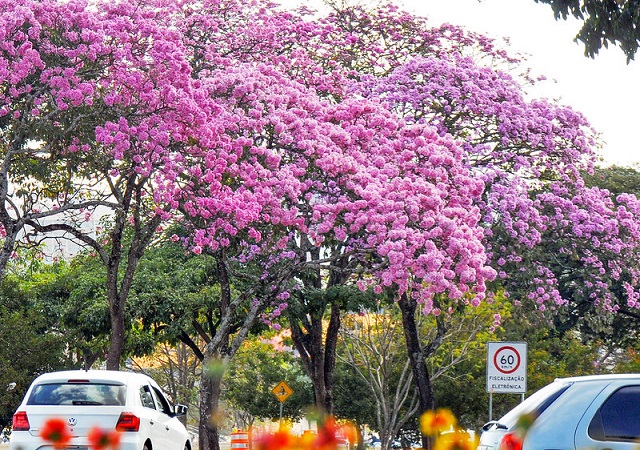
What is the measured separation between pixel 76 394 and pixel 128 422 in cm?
68

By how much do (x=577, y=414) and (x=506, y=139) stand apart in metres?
19.9

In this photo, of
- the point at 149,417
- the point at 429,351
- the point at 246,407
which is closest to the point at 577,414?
the point at 149,417

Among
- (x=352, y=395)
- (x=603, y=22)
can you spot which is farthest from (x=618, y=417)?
(x=352, y=395)

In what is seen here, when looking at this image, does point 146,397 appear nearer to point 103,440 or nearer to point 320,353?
point 103,440

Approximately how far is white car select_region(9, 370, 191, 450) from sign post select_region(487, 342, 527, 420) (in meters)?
7.56

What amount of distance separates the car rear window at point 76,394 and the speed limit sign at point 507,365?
816 cm

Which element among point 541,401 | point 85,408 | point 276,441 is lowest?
point 276,441

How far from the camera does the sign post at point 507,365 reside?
20.8 metres

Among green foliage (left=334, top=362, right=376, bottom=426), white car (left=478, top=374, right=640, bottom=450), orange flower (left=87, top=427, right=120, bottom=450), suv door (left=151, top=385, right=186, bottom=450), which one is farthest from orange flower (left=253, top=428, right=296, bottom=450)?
green foliage (left=334, top=362, right=376, bottom=426)

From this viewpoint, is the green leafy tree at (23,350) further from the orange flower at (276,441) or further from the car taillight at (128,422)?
the orange flower at (276,441)

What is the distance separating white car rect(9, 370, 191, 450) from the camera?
46.3 ft

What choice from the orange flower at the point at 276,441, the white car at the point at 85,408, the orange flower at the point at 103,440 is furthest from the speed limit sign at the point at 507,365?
the orange flower at the point at 103,440

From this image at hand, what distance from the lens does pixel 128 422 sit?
14.4 m

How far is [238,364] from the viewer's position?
185ft
